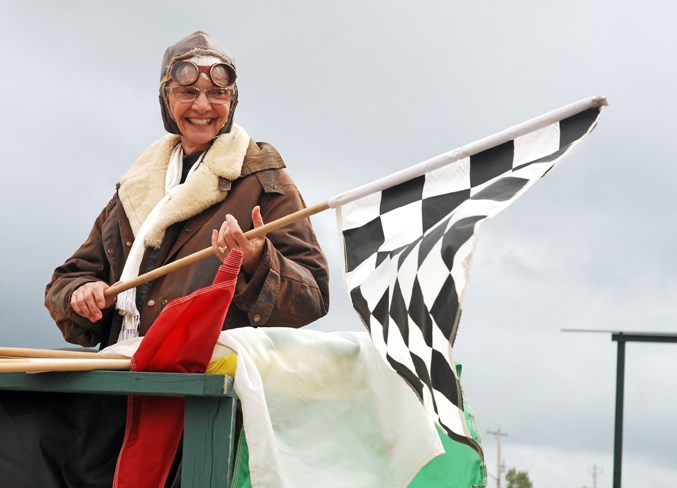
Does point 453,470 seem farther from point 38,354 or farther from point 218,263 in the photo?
point 38,354

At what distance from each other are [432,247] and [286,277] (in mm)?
669

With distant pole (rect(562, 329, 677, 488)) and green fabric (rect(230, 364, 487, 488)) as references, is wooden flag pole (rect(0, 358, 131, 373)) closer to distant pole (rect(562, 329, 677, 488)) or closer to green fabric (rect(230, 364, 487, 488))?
green fabric (rect(230, 364, 487, 488))

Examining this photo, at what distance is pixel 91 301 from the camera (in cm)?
333

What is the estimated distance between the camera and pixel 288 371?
284 centimetres

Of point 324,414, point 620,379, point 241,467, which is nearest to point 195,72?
point 324,414

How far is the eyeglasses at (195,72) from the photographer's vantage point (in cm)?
353

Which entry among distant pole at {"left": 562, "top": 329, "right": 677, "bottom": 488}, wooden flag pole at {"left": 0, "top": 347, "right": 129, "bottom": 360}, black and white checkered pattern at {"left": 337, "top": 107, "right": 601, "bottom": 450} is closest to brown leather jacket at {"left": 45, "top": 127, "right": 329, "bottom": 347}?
black and white checkered pattern at {"left": 337, "top": 107, "right": 601, "bottom": 450}

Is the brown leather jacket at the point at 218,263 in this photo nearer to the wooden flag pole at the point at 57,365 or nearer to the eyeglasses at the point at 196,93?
the eyeglasses at the point at 196,93

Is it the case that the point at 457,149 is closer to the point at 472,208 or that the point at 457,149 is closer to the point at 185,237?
the point at 472,208

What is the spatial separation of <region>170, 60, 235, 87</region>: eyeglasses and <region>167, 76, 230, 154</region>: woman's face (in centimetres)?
2

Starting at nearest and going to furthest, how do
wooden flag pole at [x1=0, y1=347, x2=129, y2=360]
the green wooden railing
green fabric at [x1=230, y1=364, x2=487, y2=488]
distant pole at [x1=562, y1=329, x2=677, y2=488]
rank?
1. the green wooden railing
2. wooden flag pole at [x1=0, y1=347, x2=129, y2=360]
3. green fabric at [x1=230, y1=364, x2=487, y2=488]
4. distant pole at [x1=562, y1=329, x2=677, y2=488]

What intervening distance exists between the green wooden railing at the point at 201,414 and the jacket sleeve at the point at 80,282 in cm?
83

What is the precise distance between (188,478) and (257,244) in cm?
77

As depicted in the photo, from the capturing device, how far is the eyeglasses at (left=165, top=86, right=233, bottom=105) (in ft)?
11.7
